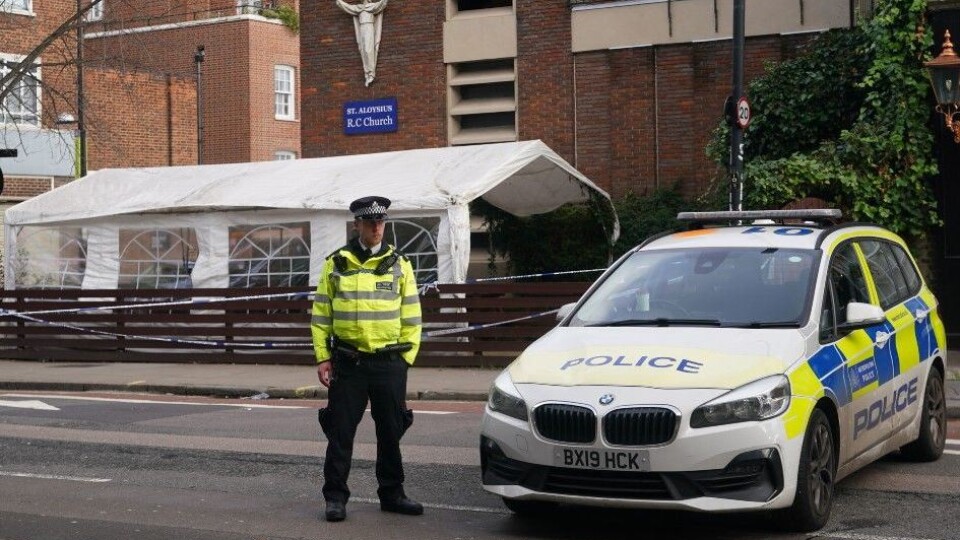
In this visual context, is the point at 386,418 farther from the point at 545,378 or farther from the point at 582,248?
the point at 582,248

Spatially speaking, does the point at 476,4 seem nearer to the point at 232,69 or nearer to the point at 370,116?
the point at 370,116

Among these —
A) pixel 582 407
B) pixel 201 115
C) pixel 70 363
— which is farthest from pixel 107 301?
pixel 201 115

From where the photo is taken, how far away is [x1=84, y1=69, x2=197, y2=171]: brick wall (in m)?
42.9

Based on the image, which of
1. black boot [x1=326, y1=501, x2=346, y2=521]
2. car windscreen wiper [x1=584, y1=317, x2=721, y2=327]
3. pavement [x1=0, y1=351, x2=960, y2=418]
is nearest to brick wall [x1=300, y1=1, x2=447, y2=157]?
pavement [x1=0, y1=351, x2=960, y2=418]

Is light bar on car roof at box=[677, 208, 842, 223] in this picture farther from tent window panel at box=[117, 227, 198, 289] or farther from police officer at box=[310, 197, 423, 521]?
tent window panel at box=[117, 227, 198, 289]

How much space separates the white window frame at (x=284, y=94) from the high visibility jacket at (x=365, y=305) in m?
41.7

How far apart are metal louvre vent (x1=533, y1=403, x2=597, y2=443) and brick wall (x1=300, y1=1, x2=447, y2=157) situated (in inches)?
718

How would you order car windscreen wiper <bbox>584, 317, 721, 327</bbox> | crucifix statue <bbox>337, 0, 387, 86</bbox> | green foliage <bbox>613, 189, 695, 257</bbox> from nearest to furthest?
car windscreen wiper <bbox>584, 317, 721, 327</bbox>, green foliage <bbox>613, 189, 695, 257</bbox>, crucifix statue <bbox>337, 0, 387, 86</bbox>

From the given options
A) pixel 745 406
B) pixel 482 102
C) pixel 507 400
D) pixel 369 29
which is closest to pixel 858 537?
pixel 745 406

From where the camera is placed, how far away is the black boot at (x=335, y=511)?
8391mm

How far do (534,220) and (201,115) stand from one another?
86.5ft

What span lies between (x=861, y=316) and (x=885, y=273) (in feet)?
5.39

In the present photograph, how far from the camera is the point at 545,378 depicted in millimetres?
7734

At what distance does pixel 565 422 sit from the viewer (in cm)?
746
